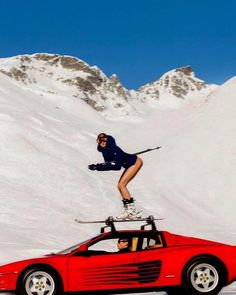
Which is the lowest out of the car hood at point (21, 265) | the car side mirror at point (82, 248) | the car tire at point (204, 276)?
the car tire at point (204, 276)

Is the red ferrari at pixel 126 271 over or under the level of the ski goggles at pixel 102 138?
under

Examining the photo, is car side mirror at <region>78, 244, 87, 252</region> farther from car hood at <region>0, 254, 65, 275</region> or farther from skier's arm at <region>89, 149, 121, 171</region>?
skier's arm at <region>89, 149, 121, 171</region>

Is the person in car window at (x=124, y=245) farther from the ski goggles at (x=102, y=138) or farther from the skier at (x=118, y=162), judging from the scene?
the ski goggles at (x=102, y=138)

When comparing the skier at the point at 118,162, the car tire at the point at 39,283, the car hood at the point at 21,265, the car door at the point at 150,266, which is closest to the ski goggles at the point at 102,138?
the skier at the point at 118,162

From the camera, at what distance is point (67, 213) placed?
3625 centimetres

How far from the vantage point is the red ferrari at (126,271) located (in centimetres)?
952

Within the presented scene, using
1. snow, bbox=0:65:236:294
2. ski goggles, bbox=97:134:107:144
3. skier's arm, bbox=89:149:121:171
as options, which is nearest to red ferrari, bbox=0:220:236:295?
skier's arm, bbox=89:149:121:171

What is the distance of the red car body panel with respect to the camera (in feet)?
31.5

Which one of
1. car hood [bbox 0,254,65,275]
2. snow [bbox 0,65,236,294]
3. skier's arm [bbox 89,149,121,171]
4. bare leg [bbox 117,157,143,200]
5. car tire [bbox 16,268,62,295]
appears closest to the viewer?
car tire [bbox 16,268,62,295]

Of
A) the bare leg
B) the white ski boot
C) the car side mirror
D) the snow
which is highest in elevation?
the snow

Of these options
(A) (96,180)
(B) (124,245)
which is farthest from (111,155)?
(A) (96,180)

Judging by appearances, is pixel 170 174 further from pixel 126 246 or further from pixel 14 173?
pixel 126 246

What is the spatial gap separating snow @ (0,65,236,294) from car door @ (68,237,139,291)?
7.61 meters

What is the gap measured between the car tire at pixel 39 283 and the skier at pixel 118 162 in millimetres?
2192
